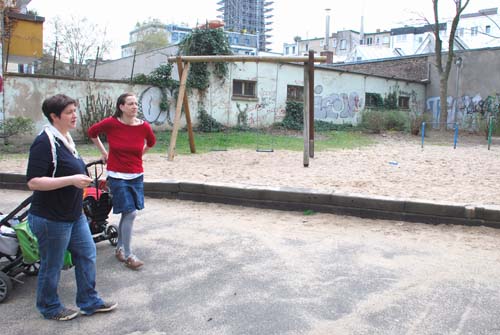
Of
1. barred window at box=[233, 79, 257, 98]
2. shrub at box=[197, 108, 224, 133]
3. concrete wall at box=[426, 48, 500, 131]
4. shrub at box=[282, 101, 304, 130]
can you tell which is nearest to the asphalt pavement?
shrub at box=[197, 108, 224, 133]

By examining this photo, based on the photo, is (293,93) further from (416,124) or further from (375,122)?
(416,124)

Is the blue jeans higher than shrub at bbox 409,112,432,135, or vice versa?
shrub at bbox 409,112,432,135

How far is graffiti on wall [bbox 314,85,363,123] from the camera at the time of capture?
2606cm

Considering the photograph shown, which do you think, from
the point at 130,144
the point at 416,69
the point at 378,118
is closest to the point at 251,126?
the point at 378,118

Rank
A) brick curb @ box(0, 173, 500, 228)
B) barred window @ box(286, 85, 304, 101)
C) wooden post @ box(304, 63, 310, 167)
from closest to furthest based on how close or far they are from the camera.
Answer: brick curb @ box(0, 173, 500, 228) < wooden post @ box(304, 63, 310, 167) < barred window @ box(286, 85, 304, 101)

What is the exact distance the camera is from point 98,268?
4523 millimetres

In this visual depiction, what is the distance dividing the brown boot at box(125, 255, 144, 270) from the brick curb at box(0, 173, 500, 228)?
2754 millimetres

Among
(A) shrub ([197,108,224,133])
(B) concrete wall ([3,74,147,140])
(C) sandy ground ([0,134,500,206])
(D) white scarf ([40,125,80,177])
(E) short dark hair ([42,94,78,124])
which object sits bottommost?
(C) sandy ground ([0,134,500,206])

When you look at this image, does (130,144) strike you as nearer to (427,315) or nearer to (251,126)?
(427,315)

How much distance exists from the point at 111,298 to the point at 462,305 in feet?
9.11

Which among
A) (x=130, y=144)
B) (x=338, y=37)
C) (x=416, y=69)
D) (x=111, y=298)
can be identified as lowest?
(x=111, y=298)

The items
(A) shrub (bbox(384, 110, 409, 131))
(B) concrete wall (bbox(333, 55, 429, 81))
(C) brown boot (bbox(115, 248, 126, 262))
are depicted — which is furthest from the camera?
(B) concrete wall (bbox(333, 55, 429, 81))

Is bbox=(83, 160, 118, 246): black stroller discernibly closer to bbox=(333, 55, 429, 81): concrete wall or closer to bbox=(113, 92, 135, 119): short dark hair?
bbox=(113, 92, 135, 119): short dark hair

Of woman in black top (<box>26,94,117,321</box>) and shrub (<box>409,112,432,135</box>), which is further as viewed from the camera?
shrub (<box>409,112,432,135</box>)
